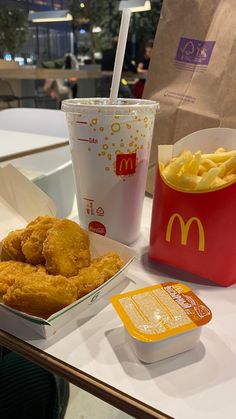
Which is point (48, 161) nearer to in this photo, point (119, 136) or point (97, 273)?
point (119, 136)

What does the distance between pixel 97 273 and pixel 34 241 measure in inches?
5.0

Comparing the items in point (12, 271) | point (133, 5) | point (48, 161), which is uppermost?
point (133, 5)

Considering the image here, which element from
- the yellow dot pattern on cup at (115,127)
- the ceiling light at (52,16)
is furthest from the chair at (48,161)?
the ceiling light at (52,16)

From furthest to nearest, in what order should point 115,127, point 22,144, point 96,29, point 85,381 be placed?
point 96,29 < point 22,144 < point 115,127 < point 85,381

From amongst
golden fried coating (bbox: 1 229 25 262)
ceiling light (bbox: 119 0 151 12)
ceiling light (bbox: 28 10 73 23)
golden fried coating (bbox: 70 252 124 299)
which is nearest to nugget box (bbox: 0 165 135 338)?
golden fried coating (bbox: 70 252 124 299)

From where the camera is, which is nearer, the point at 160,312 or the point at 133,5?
the point at 160,312

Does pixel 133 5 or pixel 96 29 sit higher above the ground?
pixel 133 5

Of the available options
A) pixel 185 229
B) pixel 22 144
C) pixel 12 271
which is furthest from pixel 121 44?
pixel 22 144

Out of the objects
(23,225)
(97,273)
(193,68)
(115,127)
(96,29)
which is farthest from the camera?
(96,29)

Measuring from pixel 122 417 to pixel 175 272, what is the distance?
98cm

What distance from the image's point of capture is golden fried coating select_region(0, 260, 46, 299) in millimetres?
605

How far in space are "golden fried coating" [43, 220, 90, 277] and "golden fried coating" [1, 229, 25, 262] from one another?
0.07 metres

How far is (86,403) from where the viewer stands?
1517mm

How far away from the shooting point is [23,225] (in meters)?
0.86
